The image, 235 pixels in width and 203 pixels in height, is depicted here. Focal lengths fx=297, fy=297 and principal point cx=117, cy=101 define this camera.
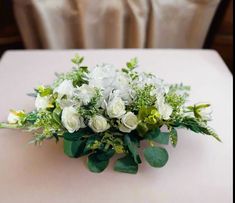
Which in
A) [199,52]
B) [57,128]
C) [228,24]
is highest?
[57,128]

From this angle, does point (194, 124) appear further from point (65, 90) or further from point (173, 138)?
point (65, 90)

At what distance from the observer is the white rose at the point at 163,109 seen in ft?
1.93

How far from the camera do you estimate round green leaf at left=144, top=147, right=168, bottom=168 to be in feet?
1.95

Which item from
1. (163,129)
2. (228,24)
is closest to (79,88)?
(163,129)

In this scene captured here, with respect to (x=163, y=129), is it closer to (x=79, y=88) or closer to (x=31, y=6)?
(x=79, y=88)

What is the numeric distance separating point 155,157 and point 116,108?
128 millimetres

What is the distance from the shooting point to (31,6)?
1219 mm

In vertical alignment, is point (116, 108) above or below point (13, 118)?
above

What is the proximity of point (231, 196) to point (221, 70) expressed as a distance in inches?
19.1

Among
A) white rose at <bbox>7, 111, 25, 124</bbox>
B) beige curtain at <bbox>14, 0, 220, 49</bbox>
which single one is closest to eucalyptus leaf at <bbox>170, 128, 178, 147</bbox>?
white rose at <bbox>7, 111, 25, 124</bbox>

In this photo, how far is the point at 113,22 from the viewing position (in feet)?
4.15

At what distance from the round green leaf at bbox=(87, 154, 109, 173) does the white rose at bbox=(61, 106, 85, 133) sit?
8 cm

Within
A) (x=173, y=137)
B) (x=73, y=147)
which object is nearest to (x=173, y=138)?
(x=173, y=137)

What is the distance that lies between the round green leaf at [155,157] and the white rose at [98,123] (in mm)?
101
